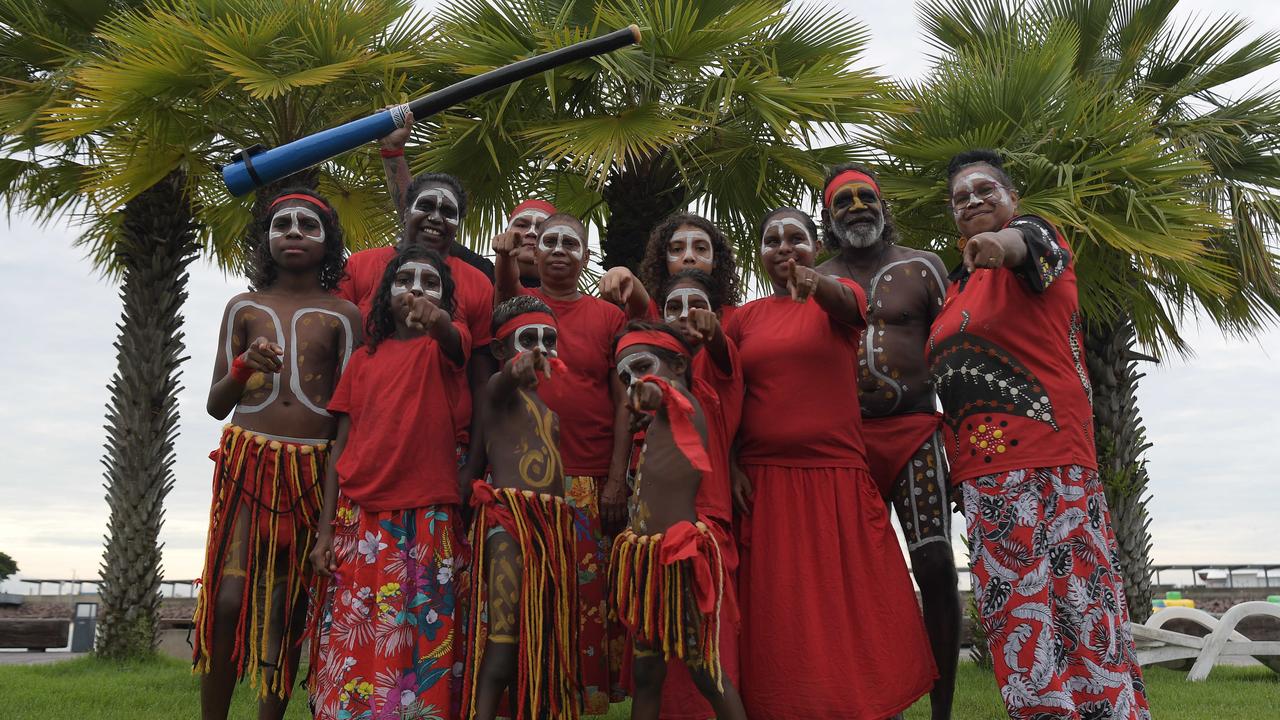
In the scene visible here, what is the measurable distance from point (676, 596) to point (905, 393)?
4.44 feet

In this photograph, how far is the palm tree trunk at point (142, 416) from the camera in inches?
356

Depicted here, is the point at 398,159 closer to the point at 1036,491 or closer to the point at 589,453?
the point at 589,453

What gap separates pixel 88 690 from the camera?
7312 millimetres

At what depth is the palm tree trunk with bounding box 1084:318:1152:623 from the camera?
938 centimetres

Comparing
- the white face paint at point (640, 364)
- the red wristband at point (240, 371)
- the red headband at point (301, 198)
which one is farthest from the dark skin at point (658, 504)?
the red headband at point (301, 198)

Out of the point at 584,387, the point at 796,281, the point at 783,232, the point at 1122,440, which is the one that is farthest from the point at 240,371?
the point at 1122,440

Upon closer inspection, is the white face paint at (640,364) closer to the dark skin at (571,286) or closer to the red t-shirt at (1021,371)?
the dark skin at (571,286)

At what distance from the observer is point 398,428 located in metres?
3.71

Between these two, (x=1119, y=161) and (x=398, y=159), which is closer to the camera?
(x=398, y=159)

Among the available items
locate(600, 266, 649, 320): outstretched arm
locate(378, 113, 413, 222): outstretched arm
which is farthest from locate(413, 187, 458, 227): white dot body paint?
locate(600, 266, 649, 320): outstretched arm

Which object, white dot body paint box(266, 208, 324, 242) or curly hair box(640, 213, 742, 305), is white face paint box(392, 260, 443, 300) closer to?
white dot body paint box(266, 208, 324, 242)

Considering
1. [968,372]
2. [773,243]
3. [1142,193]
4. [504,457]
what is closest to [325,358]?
[504,457]

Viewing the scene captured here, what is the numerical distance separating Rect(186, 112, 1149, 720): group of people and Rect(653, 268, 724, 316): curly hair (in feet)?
0.06

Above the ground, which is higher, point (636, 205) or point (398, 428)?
point (636, 205)
